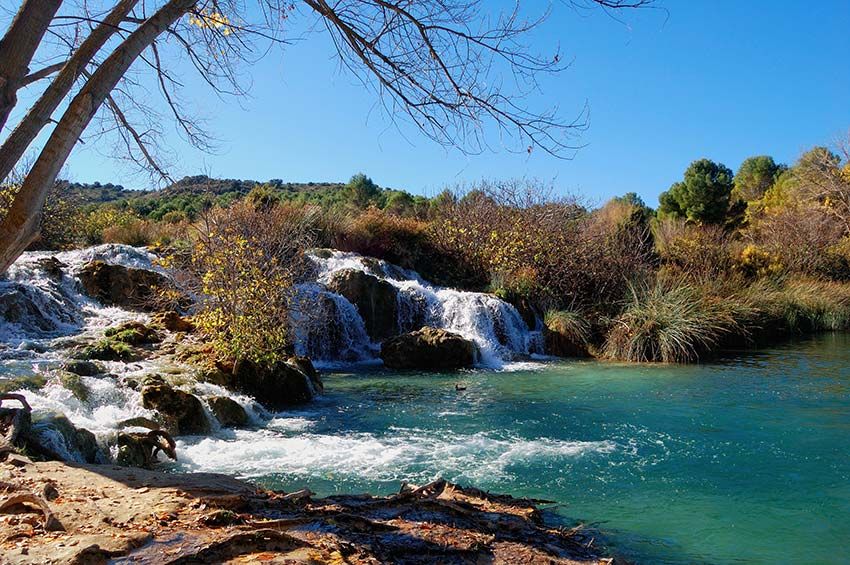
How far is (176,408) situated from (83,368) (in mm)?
1590

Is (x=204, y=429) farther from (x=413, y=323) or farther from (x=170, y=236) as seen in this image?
(x=170, y=236)

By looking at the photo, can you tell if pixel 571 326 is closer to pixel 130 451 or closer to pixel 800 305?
pixel 800 305

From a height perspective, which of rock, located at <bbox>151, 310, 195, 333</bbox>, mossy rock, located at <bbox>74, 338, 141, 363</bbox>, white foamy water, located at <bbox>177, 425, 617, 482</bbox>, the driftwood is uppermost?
rock, located at <bbox>151, 310, 195, 333</bbox>

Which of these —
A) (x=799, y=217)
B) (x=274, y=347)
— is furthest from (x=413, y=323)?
(x=799, y=217)

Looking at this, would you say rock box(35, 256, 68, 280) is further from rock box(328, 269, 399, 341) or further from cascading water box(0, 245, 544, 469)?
rock box(328, 269, 399, 341)

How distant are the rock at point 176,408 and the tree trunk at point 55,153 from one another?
508 cm

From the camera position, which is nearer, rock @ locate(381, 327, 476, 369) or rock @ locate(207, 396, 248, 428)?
rock @ locate(207, 396, 248, 428)

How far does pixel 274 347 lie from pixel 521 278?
965cm

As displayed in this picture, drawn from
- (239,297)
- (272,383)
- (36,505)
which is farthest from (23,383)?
(36,505)

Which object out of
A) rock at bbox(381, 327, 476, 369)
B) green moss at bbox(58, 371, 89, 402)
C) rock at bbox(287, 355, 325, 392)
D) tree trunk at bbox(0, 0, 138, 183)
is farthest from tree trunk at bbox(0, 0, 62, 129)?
rock at bbox(381, 327, 476, 369)

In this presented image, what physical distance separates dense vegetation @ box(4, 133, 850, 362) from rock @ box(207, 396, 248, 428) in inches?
59.6

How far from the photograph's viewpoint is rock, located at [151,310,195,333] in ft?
41.6

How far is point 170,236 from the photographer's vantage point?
20234mm

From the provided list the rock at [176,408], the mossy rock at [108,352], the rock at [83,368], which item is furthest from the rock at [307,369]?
the rock at [83,368]
